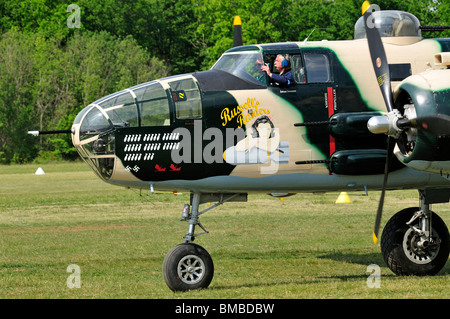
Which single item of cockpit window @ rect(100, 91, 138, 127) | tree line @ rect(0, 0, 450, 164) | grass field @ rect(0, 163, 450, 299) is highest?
tree line @ rect(0, 0, 450, 164)

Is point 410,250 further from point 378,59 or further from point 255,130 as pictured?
point 255,130

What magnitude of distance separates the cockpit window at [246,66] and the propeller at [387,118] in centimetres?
206

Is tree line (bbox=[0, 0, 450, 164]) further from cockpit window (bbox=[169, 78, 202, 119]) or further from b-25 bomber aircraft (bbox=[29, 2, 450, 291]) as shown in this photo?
cockpit window (bbox=[169, 78, 202, 119])

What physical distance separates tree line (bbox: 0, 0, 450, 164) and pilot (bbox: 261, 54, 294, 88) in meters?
57.2

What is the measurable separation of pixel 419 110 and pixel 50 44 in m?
77.5

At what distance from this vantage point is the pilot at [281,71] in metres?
14.7

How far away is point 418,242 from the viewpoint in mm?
16000

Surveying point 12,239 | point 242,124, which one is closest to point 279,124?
point 242,124

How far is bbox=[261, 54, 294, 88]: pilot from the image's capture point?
48.2 ft

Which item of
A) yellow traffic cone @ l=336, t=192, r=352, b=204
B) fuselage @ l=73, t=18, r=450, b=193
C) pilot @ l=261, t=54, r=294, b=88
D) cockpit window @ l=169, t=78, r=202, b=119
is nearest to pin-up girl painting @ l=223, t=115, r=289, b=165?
fuselage @ l=73, t=18, r=450, b=193

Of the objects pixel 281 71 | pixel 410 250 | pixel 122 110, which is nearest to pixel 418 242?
pixel 410 250

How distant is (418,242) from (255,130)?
14.1 ft

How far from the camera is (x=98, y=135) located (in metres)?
14.0

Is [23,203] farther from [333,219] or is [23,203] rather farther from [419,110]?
[419,110]
